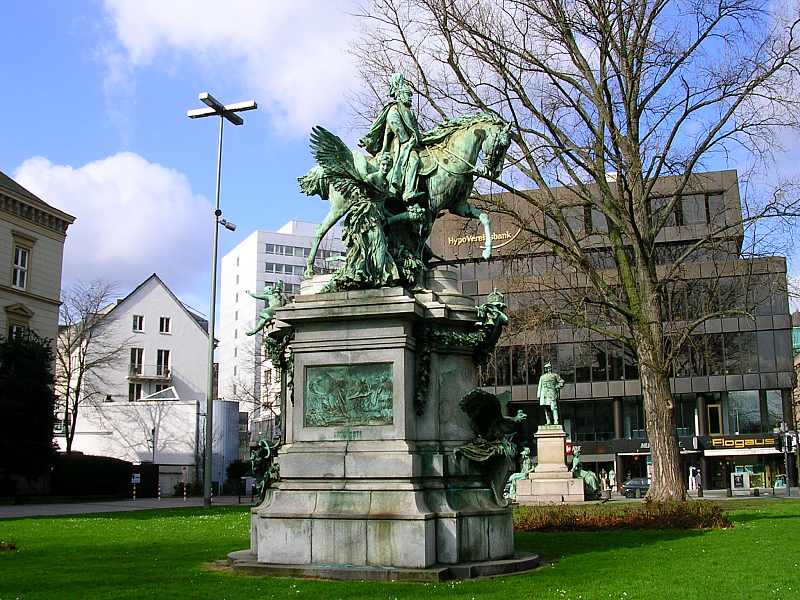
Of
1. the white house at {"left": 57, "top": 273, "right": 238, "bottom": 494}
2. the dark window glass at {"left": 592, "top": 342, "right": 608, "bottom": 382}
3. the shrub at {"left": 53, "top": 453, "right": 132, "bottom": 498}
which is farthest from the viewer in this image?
the dark window glass at {"left": 592, "top": 342, "right": 608, "bottom": 382}

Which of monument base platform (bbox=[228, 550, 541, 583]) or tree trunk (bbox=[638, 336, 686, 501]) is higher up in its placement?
tree trunk (bbox=[638, 336, 686, 501])

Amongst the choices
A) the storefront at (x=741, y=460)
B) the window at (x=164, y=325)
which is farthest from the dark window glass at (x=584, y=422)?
the window at (x=164, y=325)

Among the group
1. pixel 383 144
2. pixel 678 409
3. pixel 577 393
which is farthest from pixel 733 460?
pixel 383 144

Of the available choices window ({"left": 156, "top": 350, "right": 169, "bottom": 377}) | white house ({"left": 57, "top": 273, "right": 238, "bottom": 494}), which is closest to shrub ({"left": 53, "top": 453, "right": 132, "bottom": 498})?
white house ({"left": 57, "top": 273, "right": 238, "bottom": 494})

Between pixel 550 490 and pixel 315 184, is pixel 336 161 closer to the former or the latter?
pixel 315 184

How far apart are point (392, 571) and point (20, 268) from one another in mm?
40604

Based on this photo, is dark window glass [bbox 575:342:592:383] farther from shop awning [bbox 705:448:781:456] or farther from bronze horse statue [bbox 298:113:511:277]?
bronze horse statue [bbox 298:113:511:277]

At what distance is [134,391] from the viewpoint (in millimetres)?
64188

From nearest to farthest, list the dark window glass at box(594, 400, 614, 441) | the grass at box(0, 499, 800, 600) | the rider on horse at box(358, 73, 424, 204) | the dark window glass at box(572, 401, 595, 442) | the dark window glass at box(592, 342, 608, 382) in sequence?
1. the grass at box(0, 499, 800, 600)
2. the rider on horse at box(358, 73, 424, 204)
3. the dark window glass at box(592, 342, 608, 382)
4. the dark window glass at box(594, 400, 614, 441)
5. the dark window glass at box(572, 401, 595, 442)

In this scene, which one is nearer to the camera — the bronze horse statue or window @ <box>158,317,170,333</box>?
the bronze horse statue

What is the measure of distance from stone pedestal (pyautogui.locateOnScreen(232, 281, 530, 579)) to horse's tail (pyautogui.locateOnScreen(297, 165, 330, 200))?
1.94 metres

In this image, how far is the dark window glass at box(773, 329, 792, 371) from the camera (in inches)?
2178

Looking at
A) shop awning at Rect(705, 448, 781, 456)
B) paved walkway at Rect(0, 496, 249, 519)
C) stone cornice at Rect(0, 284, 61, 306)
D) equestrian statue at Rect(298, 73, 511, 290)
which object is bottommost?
paved walkway at Rect(0, 496, 249, 519)

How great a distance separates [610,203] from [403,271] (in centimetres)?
1233
